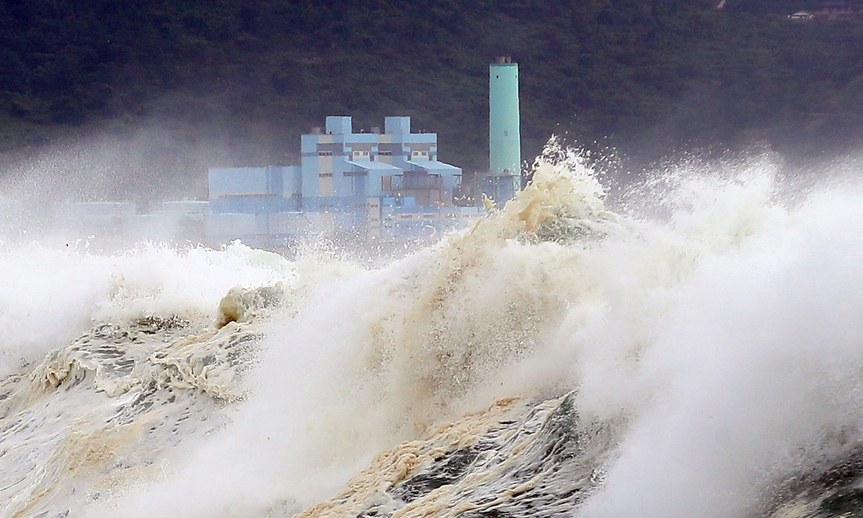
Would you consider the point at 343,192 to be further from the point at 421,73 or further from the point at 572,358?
the point at 572,358

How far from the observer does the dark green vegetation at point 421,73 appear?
3434 centimetres

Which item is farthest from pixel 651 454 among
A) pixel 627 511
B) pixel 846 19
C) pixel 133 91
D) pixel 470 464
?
pixel 133 91

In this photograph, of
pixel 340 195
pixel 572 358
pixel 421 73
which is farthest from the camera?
pixel 421 73

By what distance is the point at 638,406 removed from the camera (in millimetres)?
4980

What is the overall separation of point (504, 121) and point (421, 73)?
21.5ft

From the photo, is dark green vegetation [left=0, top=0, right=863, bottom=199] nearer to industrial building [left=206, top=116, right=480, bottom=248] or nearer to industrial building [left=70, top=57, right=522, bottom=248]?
industrial building [left=70, top=57, right=522, bottom=248]

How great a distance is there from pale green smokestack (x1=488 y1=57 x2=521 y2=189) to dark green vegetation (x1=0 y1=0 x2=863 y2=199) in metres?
0.61

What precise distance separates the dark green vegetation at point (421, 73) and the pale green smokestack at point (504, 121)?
0.61 meters

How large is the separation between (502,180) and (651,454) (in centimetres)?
2647

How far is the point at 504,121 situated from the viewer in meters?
33.4

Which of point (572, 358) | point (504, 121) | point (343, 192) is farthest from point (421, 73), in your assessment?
point (572, 358)

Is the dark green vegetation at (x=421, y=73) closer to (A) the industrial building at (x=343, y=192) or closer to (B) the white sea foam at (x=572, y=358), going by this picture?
(A) the industrial building at (x=343, y=192)

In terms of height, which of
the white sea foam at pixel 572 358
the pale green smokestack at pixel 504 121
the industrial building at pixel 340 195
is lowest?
the white sea foam at pixel 572 358

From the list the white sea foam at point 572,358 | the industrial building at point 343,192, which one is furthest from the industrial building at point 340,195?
the white sea foam at point 572,358
